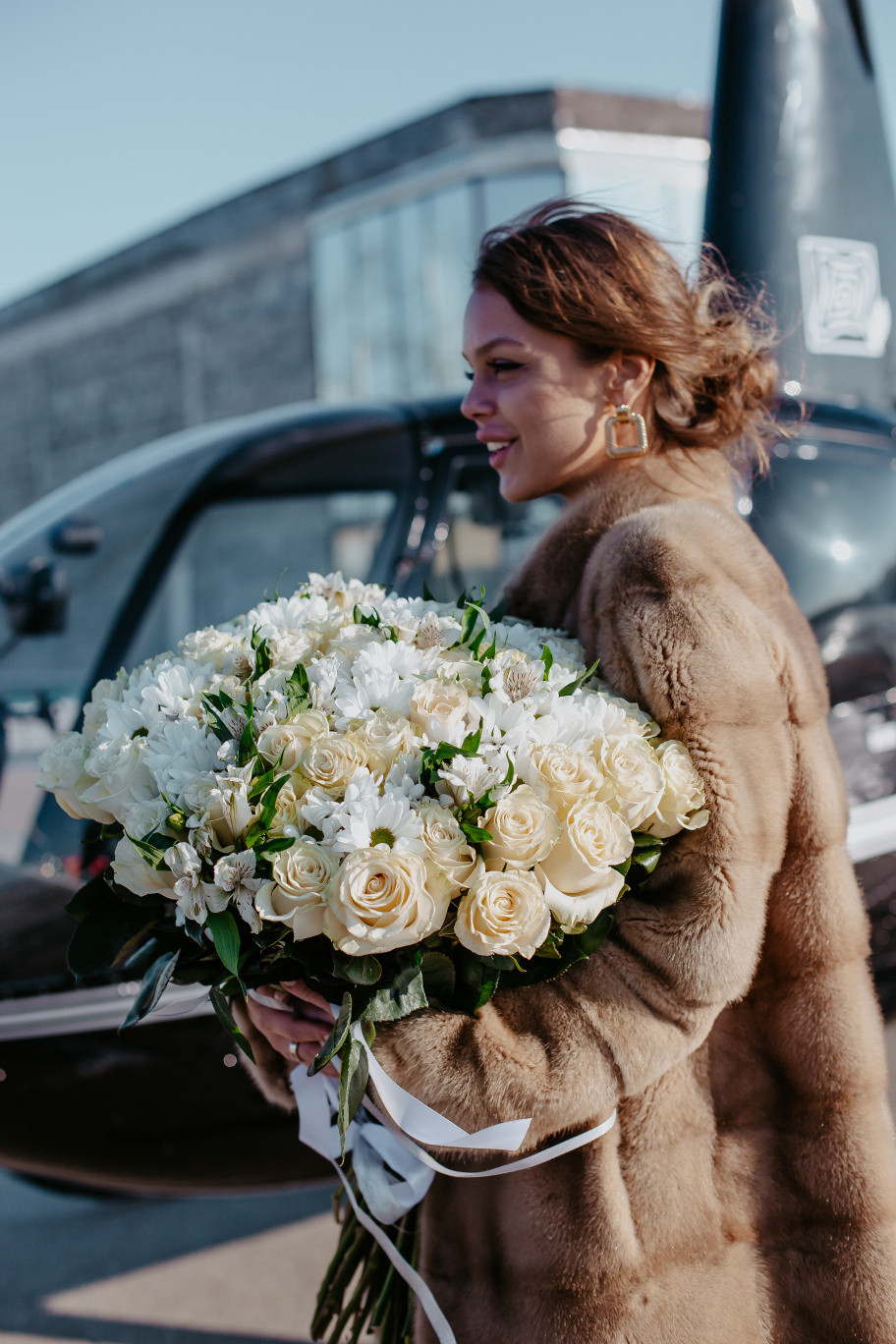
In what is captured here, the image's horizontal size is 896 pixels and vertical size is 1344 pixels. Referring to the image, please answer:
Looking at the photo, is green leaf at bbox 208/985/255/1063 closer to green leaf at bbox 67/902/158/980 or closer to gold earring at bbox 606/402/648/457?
green leaf at bbox 67/902/158/980

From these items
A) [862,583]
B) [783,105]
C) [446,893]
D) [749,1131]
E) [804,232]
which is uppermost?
[783,105]

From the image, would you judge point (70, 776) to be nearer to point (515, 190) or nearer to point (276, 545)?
point (276, 545)

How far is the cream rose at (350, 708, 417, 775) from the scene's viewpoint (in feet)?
3.74

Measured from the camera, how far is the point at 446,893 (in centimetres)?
109

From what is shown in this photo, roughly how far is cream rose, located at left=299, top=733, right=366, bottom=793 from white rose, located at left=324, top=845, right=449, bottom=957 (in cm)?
9

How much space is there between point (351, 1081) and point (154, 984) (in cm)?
27

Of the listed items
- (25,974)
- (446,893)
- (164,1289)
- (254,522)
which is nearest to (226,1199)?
(164,1289)

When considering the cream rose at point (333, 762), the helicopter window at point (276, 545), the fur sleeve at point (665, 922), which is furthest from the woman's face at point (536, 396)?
the helicopter window at point (276, 545)

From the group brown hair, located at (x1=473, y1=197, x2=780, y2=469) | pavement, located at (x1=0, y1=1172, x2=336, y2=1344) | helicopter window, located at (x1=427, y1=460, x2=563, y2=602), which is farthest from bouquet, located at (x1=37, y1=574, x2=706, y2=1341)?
helicopter window, located at (x1=427, y1=460, x2=563, y2=602)

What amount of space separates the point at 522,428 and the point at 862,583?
6.92 ft

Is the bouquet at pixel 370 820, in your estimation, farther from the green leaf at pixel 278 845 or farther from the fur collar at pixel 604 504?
the fur collar at pixel 604 504

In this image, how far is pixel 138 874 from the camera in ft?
3.82

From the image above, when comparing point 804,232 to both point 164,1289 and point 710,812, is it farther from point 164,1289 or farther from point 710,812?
point 164,1289

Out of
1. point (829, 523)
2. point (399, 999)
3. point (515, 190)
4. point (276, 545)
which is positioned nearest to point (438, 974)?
point (399, 999)
